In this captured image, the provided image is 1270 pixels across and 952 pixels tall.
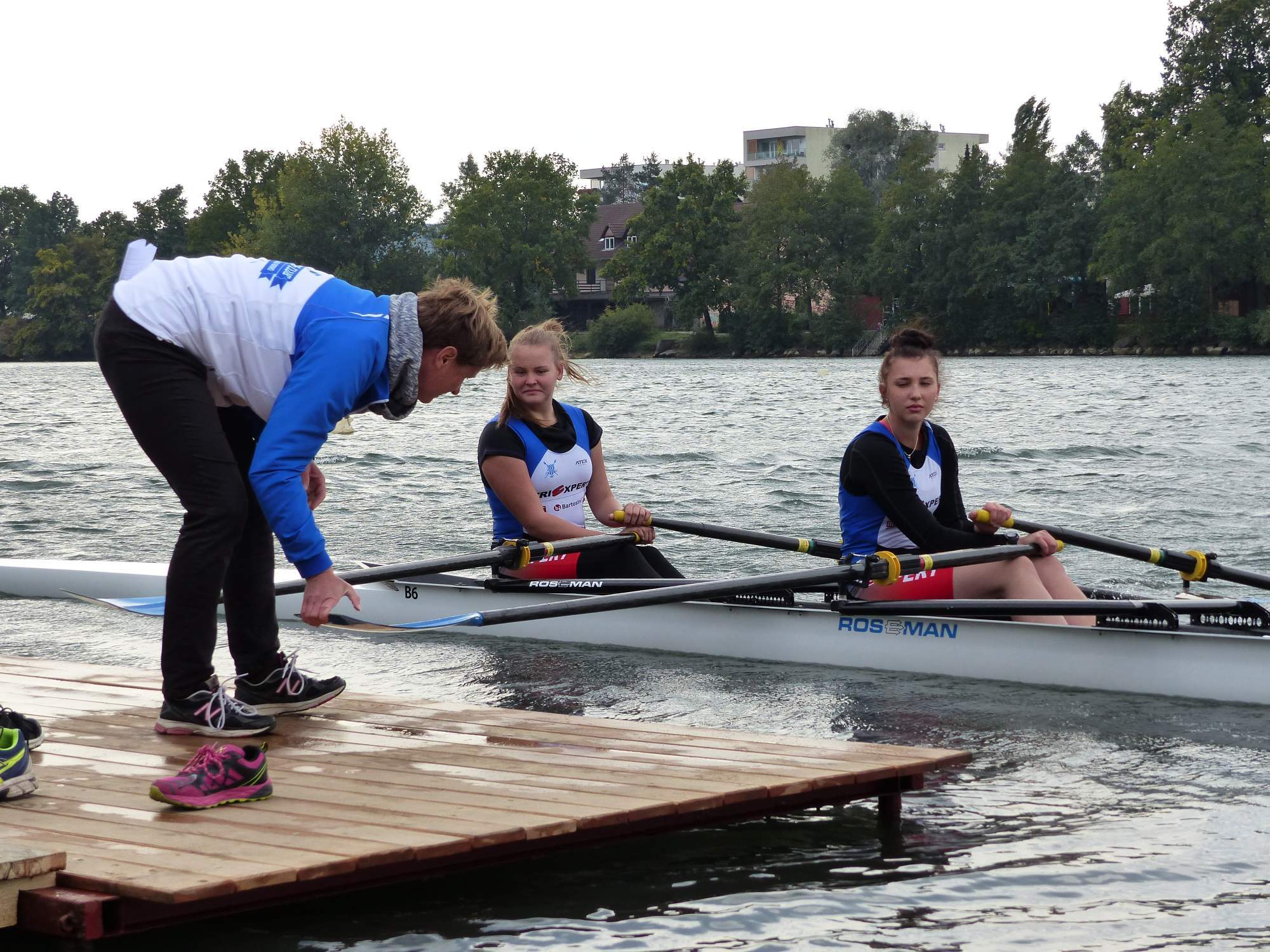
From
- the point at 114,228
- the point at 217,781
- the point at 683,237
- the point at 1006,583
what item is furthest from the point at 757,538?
the point at 114,228

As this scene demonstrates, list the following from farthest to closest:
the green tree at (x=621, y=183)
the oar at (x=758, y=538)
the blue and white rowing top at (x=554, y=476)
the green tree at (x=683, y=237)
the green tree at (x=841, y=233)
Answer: the green tree at (x=621, y=183) → the green tree at (x=683, y=237) → the green tree at (x=841, y=233) → the oar at (x=758, y=538) → the blue and white rowing top at (x=554, y=476)

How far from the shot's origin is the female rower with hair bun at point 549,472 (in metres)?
6.81

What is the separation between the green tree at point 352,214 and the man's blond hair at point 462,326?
75.1 metres

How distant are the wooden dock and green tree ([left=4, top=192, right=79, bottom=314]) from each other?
113 metres

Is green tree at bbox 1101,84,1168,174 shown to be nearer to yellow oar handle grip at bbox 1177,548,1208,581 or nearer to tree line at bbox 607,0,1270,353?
tree line at bbox 607,0,1270,353

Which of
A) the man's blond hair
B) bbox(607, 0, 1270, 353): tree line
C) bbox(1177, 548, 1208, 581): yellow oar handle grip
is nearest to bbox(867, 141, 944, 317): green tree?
bbox(607, 0, 1270, 353): tree line

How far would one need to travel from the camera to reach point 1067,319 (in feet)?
Answer: 207

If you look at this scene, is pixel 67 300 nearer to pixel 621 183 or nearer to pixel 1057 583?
pixel 621 183

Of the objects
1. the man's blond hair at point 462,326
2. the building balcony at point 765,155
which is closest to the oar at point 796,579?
the man's blond hair at point 462,326

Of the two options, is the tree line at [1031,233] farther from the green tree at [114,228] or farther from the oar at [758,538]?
the oar at [758,538]

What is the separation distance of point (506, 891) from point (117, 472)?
1746cm

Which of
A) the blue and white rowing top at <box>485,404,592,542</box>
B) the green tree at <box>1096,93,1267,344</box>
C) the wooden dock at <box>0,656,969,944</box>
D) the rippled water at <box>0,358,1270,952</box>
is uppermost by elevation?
the green tree at <box>1096,93,1267,344</box>

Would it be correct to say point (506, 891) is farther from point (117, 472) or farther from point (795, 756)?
point (117, 472)

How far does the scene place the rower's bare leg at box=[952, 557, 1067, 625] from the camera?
6.46 metres
